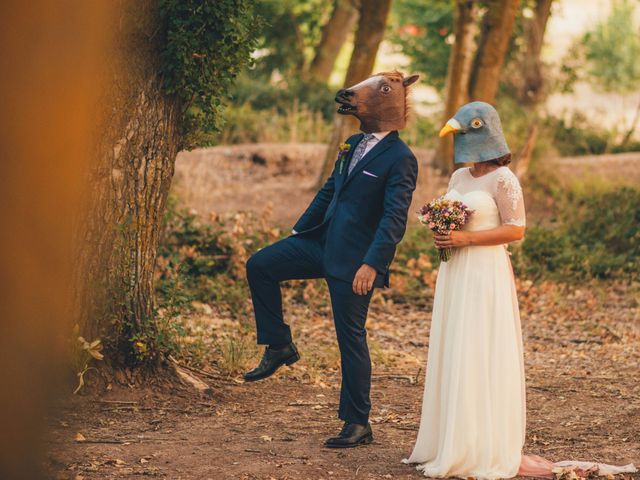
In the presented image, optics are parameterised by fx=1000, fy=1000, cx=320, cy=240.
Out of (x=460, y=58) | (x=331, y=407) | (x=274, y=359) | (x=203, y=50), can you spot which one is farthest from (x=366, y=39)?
(x=274, y=359)

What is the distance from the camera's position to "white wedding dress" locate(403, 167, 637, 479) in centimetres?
479

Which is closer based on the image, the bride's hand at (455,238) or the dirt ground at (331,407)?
the bride's hand at (455,238)

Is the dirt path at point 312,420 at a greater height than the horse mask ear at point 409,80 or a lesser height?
lesser

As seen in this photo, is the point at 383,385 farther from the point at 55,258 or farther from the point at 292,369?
the point at 55,258

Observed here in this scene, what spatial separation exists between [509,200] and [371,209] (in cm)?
76

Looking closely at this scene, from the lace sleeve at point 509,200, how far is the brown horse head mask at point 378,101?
72 cm

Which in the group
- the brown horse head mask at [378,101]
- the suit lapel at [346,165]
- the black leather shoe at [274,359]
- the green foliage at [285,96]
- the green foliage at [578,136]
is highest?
the green foliage at [285,96]

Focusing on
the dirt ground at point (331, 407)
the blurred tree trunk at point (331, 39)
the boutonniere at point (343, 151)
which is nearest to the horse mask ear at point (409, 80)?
the boutonniere at point (343, 151)

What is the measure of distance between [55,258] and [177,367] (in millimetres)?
4332

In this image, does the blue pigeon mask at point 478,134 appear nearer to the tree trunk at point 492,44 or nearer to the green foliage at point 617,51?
the tree trunk at point 492,44

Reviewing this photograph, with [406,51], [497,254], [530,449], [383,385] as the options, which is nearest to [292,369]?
[383,385]

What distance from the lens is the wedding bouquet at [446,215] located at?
188 inches

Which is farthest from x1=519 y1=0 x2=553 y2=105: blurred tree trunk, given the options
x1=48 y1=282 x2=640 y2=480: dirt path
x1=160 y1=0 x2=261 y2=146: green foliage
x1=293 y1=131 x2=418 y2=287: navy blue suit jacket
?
x1=293 y1=131 x2=418 y2=287: navy blue suit jacket

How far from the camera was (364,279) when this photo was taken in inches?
196
